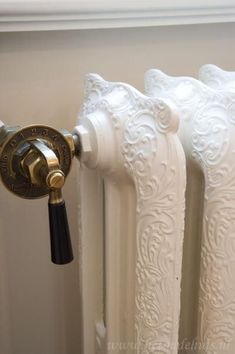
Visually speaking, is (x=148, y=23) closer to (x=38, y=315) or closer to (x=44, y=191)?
(x=44, y=191)

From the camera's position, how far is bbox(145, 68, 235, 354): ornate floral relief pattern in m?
0.53

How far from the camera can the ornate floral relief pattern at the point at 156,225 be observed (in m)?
0.50

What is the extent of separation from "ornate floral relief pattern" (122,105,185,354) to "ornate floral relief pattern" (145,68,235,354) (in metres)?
0.05

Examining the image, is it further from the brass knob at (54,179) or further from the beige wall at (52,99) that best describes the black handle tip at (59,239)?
the beige wall at (52,99)

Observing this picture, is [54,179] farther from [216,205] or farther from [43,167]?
A: [216,205]

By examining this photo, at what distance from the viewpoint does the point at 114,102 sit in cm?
53

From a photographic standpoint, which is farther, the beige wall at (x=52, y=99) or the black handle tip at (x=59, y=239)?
the beige wall at (x=52, y=99)

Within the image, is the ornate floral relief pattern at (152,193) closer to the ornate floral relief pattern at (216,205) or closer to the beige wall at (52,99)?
the ornate floral relief pattern at (216,205)

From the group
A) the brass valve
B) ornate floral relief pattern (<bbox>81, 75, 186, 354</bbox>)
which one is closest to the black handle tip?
the brass valve

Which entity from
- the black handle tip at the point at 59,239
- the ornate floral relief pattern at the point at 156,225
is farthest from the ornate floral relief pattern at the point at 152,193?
the black handle tip at the point at 59,239

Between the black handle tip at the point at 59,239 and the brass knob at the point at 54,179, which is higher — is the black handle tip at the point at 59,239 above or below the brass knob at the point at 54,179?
below

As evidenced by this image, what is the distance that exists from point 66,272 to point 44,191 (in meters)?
0.33

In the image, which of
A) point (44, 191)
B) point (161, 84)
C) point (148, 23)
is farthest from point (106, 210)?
point (148, 23)

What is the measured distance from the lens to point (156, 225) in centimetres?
52
